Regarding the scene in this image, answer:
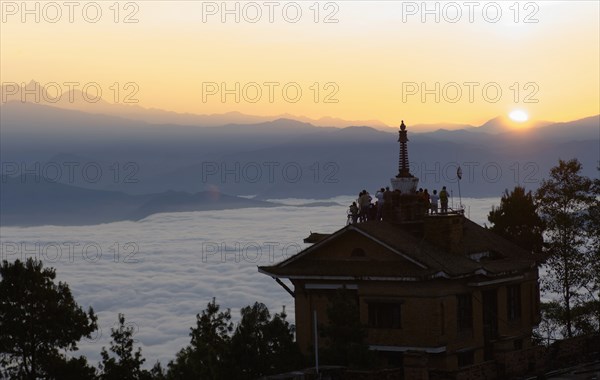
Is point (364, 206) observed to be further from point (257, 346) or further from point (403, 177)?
point (257, 346)

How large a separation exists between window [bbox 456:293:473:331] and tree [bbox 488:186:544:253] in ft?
76.6

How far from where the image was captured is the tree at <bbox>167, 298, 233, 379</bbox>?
49781mm

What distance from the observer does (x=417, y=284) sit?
1929 inches

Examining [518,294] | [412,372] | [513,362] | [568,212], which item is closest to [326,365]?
[412,372]

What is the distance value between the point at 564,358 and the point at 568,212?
2131 cm

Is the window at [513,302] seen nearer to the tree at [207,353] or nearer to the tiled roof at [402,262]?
the tiled roof at [402,262]

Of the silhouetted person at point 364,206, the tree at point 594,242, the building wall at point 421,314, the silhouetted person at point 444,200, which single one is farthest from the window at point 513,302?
the tree at point 594,242

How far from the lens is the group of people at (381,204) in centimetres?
5421

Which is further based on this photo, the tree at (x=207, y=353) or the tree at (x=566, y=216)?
the tree at (x=566, y=216)

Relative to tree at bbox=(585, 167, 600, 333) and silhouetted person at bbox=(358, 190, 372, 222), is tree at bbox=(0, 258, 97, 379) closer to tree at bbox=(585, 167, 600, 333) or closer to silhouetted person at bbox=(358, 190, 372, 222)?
silhouetted person at bbox=(358, 190, 372, 222)

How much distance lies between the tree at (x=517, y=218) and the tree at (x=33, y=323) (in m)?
30.7

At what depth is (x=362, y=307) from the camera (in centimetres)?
5003

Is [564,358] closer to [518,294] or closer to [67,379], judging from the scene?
[518,294]

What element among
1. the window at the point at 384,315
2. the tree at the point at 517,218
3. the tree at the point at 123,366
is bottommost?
the tree at the point at 123,366
